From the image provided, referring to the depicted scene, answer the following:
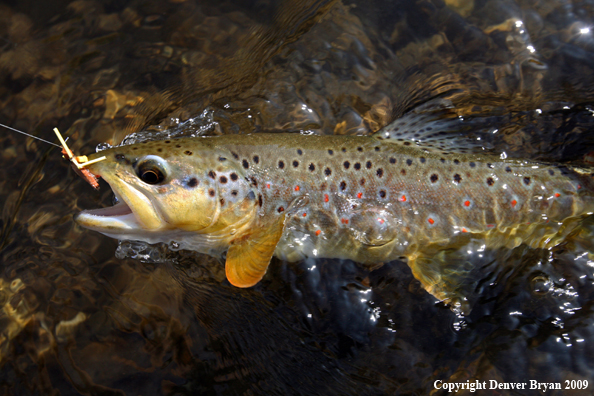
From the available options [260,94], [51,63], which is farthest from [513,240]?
[51,63]

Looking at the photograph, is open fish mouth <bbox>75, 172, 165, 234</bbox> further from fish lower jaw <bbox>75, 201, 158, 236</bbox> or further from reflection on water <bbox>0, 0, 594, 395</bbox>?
reflection on water <bbox>0, 0, 594, 395</bbox>

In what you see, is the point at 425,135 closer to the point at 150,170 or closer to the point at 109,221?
the point at 150,170

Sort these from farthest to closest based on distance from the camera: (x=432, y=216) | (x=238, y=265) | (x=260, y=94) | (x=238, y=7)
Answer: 1. (x=238, y=7)
2. (x=260, y=94)
3. (x=432, y=216)
4. (x=238, y=265)

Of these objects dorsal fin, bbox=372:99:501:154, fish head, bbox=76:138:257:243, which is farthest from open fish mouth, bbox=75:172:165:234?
dorsal fin, bbox=372:99:501:154

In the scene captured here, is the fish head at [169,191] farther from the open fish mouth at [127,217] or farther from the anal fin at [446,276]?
the anal fin at [446,276]

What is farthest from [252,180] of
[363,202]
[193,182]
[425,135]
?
[425,135]

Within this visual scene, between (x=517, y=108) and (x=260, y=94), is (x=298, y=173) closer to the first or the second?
(x=260, y=94)
